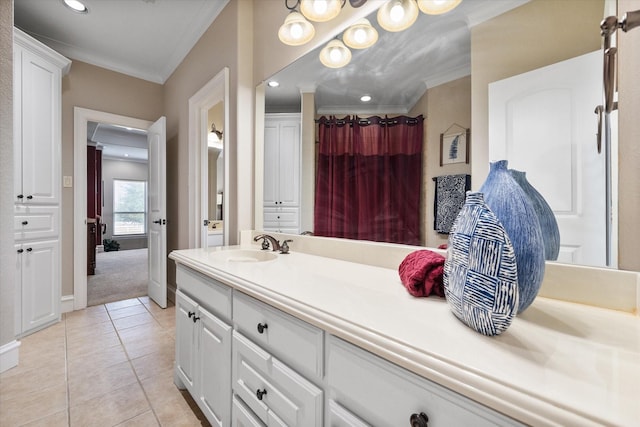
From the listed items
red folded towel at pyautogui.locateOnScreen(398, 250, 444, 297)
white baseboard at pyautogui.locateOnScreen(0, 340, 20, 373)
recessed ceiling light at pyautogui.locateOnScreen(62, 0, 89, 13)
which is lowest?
white baseboard at pyautogui.locateOnScreen(0, 340, 20, 373)

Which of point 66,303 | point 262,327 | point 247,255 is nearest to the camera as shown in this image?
point 262,327

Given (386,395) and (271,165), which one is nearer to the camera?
(386,395)

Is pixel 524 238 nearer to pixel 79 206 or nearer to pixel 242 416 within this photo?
pixel 242 416

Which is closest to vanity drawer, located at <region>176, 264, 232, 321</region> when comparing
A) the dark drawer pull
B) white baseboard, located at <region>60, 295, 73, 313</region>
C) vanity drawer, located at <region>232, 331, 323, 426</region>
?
vanity drawer, located at <region>232, 331, 323, 426</region>

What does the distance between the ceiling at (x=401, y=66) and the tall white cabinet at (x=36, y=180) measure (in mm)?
2268

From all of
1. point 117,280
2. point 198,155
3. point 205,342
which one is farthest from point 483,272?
point 117,280

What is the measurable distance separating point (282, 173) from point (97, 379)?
1698 millimetres

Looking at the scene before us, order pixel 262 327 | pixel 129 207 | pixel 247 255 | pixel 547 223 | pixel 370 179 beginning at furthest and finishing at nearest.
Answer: pixel 129 207 < pixel 247 255 < pixel 370 179 < pixel 262 327 < pixel 547 223

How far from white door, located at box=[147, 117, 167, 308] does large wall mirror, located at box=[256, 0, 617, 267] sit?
2.16 meters

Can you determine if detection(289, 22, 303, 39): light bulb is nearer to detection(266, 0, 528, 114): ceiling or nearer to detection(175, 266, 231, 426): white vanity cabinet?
detection(266, 0, 528, 114): ceiling

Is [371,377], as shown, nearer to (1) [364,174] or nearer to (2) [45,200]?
(1) [364,174]

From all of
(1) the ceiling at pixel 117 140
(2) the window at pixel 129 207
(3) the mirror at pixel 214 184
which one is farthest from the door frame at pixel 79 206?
(2) the window at pixel 129 207

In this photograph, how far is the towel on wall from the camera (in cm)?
99

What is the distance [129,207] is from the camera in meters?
8.06
